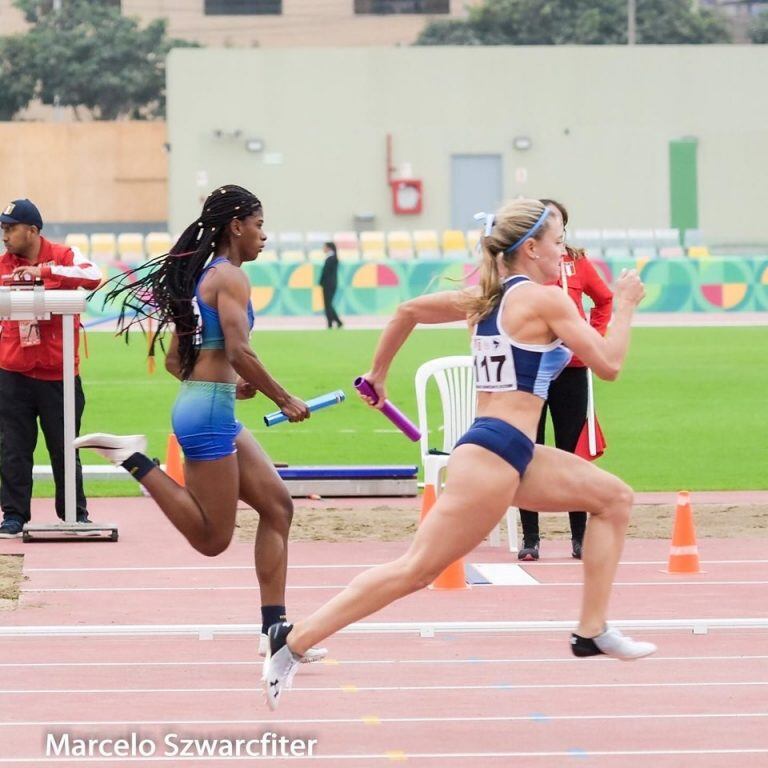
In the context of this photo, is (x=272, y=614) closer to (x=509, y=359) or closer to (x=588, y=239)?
(x=509, y=359)

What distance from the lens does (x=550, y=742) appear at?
20.7ft

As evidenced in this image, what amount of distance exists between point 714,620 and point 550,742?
2.22 meters

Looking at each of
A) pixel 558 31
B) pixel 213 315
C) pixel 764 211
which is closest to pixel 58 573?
pixel 213 315

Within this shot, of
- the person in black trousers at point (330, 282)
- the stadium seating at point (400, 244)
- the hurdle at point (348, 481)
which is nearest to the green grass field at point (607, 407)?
the hurdle at point (348, 481)

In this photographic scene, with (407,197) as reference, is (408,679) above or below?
below

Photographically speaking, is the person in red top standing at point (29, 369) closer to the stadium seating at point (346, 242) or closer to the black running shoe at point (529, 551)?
the black running shoe at point (529, 551)

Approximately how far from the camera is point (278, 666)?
6.61 meters

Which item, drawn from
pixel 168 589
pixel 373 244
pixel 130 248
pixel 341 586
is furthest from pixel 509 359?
pixel 373 244

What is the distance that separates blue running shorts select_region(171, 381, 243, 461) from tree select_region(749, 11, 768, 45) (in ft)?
254

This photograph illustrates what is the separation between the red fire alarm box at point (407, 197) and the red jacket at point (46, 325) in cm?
4142

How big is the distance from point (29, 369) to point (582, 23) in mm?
68788

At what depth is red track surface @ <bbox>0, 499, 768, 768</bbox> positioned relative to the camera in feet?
20.6

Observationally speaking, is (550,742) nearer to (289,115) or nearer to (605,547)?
(605,547)

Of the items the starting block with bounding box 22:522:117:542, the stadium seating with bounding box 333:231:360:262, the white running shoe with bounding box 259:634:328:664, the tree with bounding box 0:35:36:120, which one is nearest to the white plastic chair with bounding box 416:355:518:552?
the starting block with bounding box 22:522:117:542
